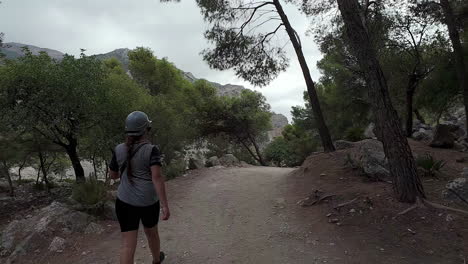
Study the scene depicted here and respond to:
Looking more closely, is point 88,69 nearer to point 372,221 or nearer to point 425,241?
point 372,221

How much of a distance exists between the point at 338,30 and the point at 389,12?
2298 mm

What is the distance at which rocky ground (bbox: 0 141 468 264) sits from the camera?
14.3 feet

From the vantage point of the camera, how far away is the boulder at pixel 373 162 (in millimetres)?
6671

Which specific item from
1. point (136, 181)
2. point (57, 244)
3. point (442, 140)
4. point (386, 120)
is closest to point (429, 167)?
point (386, 120)

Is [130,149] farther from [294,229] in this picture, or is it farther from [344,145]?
[344,145]

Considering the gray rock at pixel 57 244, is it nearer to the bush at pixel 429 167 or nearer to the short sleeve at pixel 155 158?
the short sleeve at pixel 155 158

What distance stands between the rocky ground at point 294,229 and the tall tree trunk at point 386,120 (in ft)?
1.15

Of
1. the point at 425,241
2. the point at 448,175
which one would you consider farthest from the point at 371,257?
the point at 448,175

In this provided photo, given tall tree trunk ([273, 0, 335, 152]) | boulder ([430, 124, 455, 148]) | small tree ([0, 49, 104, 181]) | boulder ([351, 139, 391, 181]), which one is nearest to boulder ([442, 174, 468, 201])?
boulder ([351, 139, 391, 181])

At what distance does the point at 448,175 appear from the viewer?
7.23 m

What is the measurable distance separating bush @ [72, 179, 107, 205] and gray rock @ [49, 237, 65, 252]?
4.09ft

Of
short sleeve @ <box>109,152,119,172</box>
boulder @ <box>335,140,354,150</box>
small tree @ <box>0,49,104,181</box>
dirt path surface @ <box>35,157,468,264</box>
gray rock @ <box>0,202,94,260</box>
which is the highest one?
small tree @ <box>0,49,104,181</box>

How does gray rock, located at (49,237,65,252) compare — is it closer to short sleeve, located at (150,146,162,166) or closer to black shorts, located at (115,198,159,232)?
black shorts, located at (115,198,159,232)

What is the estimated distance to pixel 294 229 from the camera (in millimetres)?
5484
